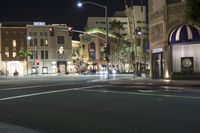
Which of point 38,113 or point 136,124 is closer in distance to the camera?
point 136,124

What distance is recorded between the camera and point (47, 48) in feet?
408

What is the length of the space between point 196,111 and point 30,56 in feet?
360

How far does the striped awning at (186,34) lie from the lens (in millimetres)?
42438

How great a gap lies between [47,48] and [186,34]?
84.6 metres

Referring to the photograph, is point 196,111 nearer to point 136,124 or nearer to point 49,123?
point 136,124

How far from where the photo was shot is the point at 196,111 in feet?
52.6

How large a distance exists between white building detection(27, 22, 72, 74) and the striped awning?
264ft

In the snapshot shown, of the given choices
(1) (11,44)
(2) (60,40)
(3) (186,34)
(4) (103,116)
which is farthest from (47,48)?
(4) (103,116)

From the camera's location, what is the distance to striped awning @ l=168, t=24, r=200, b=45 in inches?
1671

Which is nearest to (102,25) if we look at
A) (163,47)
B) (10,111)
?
(163,47)

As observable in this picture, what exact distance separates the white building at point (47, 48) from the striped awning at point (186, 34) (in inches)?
3166

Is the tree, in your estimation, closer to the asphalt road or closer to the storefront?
the asphalt road

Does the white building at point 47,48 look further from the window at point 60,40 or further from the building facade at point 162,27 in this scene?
the building facade at point 162,27

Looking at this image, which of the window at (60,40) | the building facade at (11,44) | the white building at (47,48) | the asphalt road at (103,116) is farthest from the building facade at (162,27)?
the window at (60,40)
